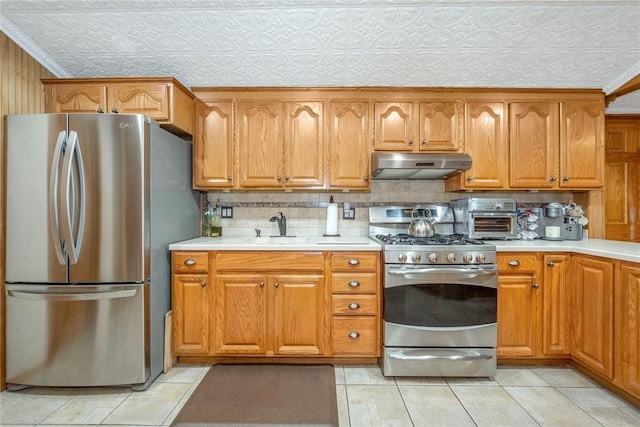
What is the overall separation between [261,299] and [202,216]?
3.73 feet

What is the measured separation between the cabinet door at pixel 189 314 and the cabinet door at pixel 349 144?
1.36 metres

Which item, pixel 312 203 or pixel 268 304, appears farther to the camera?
pixel 312 203

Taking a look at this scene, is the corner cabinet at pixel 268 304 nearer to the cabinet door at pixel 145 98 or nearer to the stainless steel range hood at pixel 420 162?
the stainless steel range hood at pixel 420 162

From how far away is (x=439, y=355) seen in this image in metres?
2.17

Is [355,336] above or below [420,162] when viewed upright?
below

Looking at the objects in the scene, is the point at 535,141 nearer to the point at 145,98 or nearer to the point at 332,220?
the point at 332,220

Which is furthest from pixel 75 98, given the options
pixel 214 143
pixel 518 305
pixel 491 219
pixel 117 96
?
pixel 518 305

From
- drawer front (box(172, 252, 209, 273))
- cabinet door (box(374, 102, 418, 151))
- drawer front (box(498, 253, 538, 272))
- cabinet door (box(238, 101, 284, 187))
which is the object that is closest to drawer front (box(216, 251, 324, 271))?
drawer front (box(172, 252, 209, 273))

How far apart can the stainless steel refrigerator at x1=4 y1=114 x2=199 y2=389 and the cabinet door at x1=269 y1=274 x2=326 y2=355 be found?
0.90 meters

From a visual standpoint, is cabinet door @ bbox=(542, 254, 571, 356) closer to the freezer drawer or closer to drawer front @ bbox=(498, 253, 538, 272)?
drawer front @ bbox=(498, 253, 538, 272)

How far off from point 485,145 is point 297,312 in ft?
6.90

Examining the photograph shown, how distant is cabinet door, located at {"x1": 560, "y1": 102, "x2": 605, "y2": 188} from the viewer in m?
2.65

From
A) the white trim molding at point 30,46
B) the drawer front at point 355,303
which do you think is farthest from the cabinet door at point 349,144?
the white trim molding at point 30,46

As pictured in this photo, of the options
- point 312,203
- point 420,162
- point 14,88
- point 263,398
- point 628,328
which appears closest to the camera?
point 263,398
